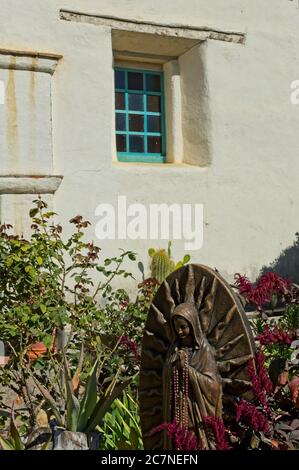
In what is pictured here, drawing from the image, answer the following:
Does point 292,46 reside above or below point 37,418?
above

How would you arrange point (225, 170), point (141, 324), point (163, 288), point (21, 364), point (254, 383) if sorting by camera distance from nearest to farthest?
1. point (254, 383)
2. point (163, 288)
3. point (21, 364)
4. point (141, 324)
5. point (225, 170)

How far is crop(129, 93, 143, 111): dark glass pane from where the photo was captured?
9.11 metres

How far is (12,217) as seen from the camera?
305 inches

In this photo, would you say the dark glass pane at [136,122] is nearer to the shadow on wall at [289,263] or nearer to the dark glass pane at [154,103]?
the dark glass pane at [154,103]

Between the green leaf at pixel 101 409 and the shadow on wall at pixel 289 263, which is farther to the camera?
the shadow on wall at pixel 289 263

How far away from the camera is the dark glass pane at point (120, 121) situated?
8.99 m

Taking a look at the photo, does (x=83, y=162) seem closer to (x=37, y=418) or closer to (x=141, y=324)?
(x=141, y=324)

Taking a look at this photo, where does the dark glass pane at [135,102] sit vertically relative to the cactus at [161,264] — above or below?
above

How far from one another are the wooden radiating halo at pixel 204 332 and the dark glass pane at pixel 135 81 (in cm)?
557

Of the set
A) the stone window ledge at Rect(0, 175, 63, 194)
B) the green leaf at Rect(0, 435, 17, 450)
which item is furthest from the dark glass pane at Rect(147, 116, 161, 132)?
the green leaf at Rect(0, 435, 17, 450)

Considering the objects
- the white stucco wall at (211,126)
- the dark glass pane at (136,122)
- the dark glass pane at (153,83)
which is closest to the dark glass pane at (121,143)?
the dark glass pane at (136,122)

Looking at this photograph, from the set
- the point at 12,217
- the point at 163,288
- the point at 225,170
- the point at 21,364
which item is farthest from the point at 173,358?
the point at 225,170

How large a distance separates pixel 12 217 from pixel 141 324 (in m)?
2.29

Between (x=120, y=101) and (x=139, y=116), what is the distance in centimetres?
30
